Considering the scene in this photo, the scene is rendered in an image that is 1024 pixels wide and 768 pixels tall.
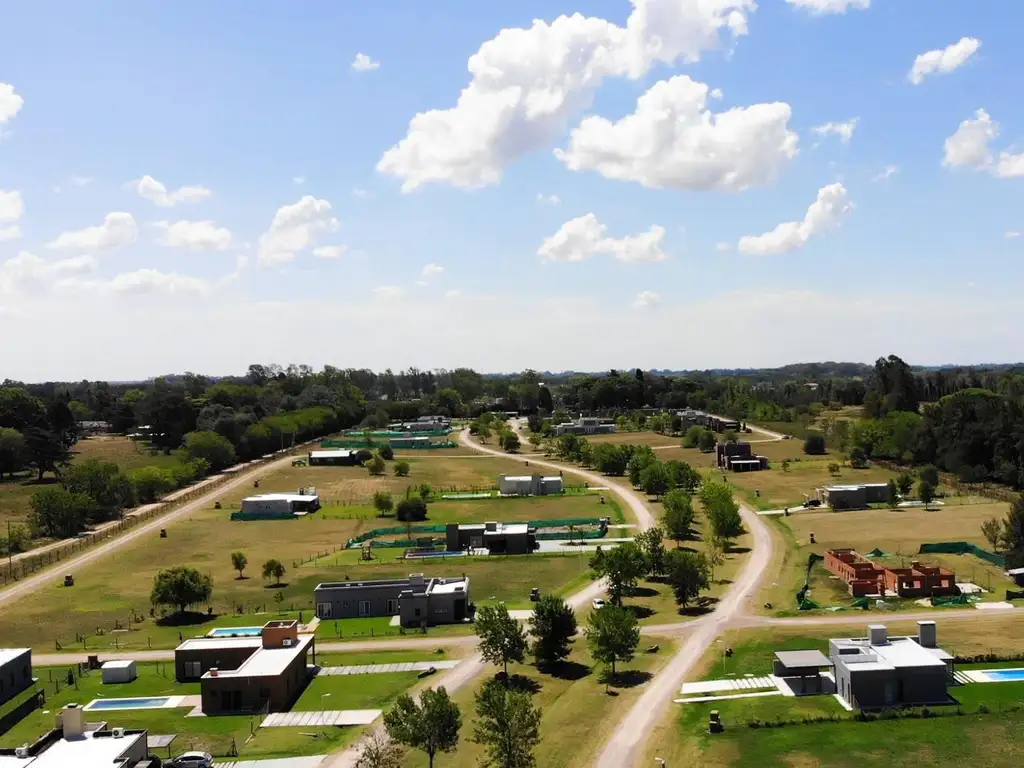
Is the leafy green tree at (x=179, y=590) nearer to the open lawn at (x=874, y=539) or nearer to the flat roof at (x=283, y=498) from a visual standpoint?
the flat roof at (x=283, y=498)

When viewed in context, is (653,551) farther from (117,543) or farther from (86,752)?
(117,543)

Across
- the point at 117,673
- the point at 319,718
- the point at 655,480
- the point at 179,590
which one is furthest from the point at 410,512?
the point at 319,718

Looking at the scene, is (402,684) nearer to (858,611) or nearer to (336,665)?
(336,665)

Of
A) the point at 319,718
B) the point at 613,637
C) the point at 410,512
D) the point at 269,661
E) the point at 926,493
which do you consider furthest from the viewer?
the point at 410,512

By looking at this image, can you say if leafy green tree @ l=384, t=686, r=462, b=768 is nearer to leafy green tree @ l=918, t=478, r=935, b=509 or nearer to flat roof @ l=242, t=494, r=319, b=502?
flat roof @ l=242, t=494, r=319, b=502

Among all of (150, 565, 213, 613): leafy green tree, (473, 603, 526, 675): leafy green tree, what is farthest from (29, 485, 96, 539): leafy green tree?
(473, 603, 526, 675): leafy green tree
